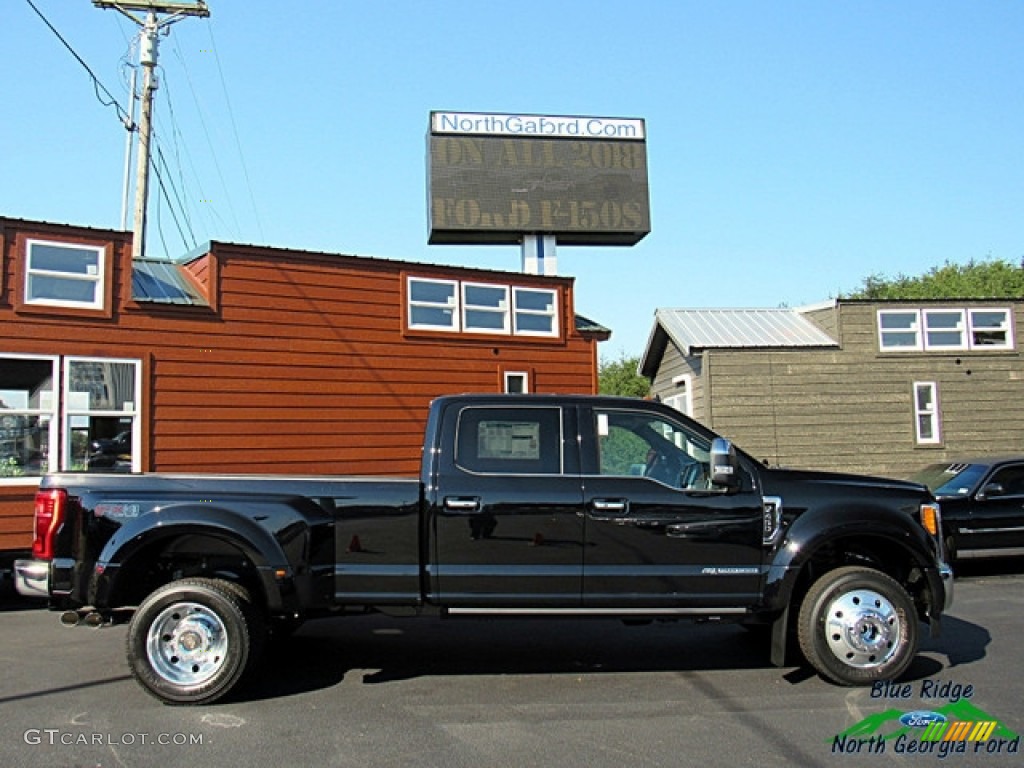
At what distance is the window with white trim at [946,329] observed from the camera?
18250 millimetres

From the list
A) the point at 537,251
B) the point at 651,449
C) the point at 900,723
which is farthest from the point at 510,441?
the point at 537,251

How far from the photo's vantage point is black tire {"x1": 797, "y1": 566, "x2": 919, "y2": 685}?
5.49 metres

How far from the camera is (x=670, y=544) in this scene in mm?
5484

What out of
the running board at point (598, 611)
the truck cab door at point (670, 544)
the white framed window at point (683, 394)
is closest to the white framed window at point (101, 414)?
the running board at point (598, 611)

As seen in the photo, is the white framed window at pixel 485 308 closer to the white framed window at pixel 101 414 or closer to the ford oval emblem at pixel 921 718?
the white framed window at pixel 101 414

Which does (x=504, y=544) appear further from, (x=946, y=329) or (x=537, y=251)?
(x=946, y=329)

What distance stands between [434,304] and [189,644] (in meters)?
8.98

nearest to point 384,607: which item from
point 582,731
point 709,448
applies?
point 582,731

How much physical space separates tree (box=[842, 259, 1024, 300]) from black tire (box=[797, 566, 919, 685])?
35914 mm

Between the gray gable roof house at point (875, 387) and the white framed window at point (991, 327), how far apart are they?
22mm

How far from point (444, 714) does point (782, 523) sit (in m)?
2.51

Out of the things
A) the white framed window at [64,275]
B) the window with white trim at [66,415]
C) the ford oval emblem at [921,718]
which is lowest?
the ford oval emblem at [921,718]

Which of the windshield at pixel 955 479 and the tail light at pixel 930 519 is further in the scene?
the windshield at pixel 955 479

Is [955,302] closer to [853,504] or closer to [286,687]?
[853,504]
